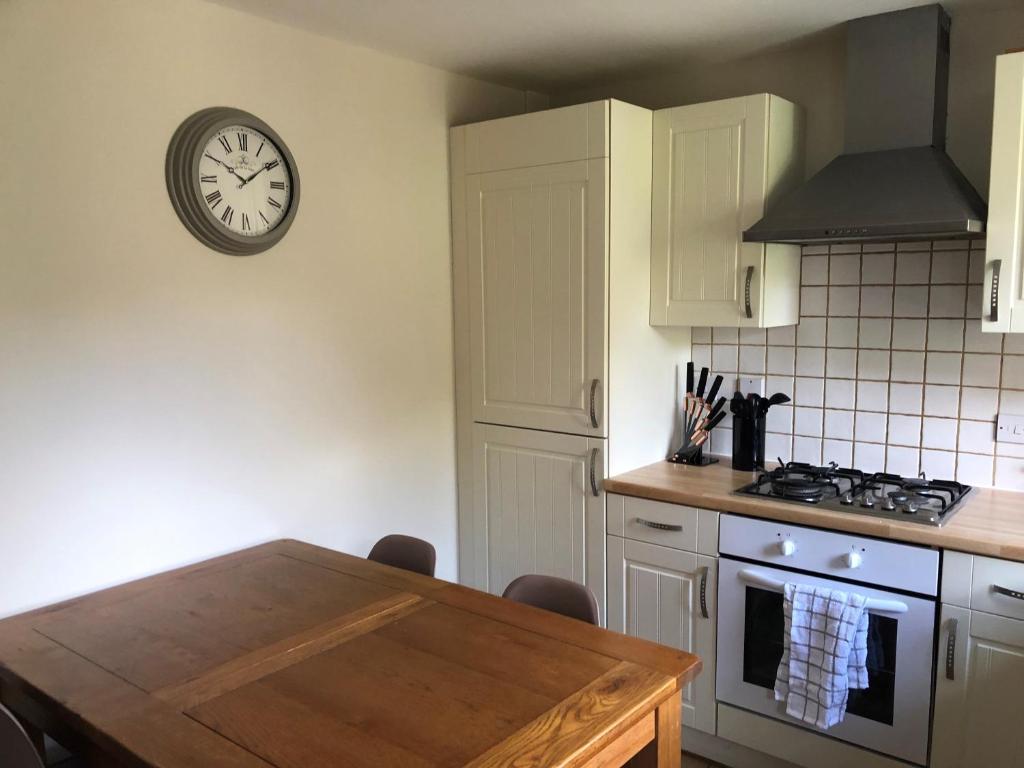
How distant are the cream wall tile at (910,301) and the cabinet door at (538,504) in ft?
3.54

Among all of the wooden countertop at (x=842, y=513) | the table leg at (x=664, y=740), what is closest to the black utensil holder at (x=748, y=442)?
the wooden countertop at (x=842, y=513)

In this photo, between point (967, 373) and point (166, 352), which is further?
point (967, 373)

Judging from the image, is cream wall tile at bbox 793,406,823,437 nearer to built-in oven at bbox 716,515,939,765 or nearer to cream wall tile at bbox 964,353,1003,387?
cream wall tile at bbox 964,353,1003,387

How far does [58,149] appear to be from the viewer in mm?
1923

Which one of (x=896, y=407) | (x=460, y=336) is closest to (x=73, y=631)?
(x=460, y=336)

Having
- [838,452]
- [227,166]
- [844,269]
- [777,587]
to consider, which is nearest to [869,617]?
[777,587]

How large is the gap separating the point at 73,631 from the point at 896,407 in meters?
2.48

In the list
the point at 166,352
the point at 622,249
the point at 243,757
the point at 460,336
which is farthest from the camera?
the point at 460,336

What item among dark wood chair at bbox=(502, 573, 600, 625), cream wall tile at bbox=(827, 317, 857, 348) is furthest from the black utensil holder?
dark wood chair at bbox=(502, 573, 600, 625)

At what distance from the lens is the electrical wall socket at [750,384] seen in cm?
296

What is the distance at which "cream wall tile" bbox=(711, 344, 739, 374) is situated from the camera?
301cm

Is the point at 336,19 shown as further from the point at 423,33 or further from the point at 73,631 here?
the point at 73,631

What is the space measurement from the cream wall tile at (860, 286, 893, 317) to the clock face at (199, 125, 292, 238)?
74.8 inches

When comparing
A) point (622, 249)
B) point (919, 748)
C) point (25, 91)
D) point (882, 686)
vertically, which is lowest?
point (919, 748)
